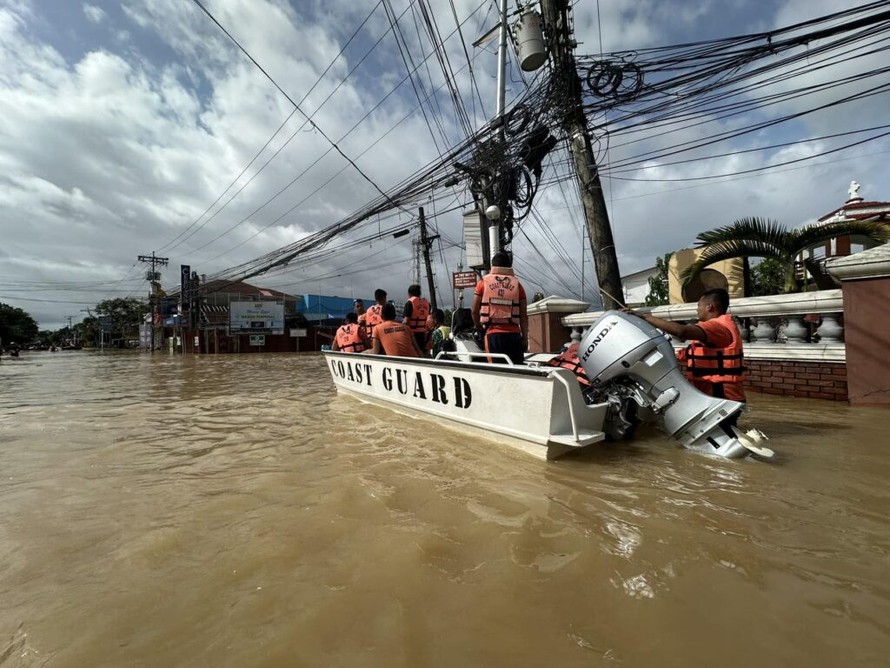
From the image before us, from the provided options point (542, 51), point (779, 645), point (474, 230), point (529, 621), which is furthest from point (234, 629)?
point (474, 230)

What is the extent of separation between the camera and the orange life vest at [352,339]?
6809mm

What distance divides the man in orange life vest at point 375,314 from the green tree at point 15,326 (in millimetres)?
57071

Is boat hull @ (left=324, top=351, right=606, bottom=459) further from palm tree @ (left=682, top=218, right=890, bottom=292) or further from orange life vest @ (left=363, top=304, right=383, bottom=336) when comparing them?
palm tree @ (left=682, top=218, right=890, bottom=292)

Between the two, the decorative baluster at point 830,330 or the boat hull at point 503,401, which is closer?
the boat hull at point 503,401

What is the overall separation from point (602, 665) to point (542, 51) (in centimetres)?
866

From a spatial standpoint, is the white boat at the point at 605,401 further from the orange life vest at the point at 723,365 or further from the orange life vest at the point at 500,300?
the orange life vest at the point at 500,300

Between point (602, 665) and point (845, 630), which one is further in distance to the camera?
point (845, 630)

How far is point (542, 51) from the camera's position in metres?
7.59

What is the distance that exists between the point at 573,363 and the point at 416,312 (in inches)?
123

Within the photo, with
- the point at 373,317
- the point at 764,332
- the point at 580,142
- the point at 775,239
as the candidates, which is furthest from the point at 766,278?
the point at 373,317

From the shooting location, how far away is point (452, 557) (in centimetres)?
188

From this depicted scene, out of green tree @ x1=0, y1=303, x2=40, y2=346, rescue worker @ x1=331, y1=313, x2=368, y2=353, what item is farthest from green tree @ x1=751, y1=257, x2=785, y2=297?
green tree @ x1=0, y1=303, x2=40, y2=346

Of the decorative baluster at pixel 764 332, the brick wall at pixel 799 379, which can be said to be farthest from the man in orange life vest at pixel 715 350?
the decorative baluster at pixel 764 332

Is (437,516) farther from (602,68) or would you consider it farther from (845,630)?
(602,68)
